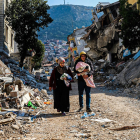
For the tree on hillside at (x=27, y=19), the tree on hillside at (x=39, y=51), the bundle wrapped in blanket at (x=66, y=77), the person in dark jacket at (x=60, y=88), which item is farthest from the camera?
the tree on hillside at (x=39, y=51)

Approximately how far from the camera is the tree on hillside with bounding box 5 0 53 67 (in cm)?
1944

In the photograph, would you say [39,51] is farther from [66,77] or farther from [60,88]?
[66,77]

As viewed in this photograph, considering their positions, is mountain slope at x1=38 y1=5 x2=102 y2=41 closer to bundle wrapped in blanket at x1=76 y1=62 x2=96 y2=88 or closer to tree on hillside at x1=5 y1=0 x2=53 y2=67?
tree on hillside at x1=5 y1=0 x2=53 y2=67

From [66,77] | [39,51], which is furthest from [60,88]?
[39,51]

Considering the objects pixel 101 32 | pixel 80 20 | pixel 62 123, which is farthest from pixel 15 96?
pixel 80 20

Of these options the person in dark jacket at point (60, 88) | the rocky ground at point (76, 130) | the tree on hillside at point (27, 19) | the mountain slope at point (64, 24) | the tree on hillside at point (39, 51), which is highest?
the mountain slope at point (64, 24)

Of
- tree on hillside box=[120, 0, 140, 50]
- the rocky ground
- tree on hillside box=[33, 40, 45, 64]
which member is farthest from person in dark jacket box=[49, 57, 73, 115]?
tree on hillside box=[33, 40, 45, 64]

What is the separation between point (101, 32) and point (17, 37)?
13477 millimetres

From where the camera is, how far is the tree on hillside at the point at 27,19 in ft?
63.8

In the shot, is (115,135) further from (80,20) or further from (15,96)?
(80,20)

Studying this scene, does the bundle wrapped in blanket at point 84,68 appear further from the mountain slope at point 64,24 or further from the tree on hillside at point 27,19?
the mountain slope at point 64,24

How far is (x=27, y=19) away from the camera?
20.1 meters

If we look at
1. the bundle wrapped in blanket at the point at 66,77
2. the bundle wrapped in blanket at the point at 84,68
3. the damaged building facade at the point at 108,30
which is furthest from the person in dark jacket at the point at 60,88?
the damaged building facade at the point at 108,30

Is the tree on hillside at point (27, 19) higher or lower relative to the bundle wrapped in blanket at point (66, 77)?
higher
